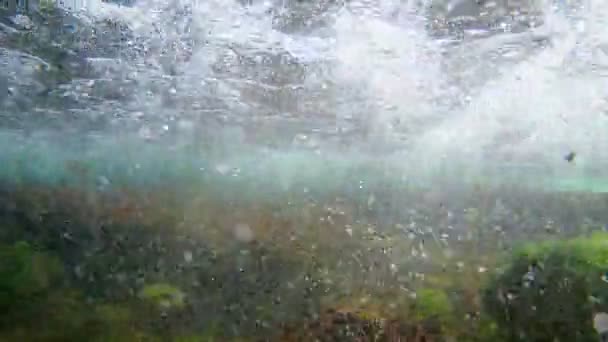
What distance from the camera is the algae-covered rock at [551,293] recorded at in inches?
290

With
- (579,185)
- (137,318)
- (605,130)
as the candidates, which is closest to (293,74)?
(137,318)

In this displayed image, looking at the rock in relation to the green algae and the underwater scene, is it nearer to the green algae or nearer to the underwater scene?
the underwater scene

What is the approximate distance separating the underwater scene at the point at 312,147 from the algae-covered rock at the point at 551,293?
0.09 ft

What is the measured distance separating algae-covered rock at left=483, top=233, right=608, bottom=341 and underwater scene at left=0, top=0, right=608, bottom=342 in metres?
0.03

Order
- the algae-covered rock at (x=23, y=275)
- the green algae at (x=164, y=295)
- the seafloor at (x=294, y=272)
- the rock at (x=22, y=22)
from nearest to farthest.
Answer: the seafloor at (x=294, y=272), the algae-covered rock at (x=23, y=275), the green algae at (x=164, y=295), the rock at (x=22, y=22)

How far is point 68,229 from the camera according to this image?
16.3 m

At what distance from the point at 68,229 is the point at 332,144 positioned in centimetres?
1145

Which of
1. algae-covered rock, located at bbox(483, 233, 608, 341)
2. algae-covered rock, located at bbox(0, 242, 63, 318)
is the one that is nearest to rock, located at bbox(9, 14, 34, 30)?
algae-covered rock, located at bbox(0, 242, 63, 318)

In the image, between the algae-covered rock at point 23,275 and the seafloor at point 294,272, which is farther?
the algae-covered rock at point 23,275

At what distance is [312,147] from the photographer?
25.1m

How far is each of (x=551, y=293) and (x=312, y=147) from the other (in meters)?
18.0

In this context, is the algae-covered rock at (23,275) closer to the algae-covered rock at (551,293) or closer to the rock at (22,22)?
the rock at (22,22)

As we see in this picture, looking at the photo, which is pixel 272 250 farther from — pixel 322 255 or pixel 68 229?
pixel 68 229

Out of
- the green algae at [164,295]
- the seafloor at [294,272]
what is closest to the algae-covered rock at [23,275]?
the seafloor at [294,272]
